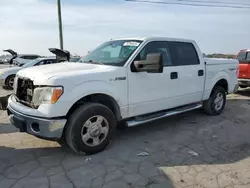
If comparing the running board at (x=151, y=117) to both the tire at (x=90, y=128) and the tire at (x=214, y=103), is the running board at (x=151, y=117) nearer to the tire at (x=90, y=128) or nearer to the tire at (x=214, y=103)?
the tire at (x=90, y=128)

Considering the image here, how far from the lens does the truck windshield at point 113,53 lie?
14.8 feet

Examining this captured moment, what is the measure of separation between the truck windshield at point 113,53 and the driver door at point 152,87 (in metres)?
0.19

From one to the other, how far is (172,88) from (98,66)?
63.8 inches

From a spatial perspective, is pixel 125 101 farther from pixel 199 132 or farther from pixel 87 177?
pixel 199 132

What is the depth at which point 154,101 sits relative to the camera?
4.81 m

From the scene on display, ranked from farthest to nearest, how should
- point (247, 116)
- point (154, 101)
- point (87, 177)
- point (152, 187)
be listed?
point (247, 116) → point (154, 101) → point (87, 177) → point (152, 187)

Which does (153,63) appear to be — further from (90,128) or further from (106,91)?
(90,128)

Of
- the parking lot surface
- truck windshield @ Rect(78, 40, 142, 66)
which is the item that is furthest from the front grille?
truck windshield @ Rect(78, 40, 142, 66)

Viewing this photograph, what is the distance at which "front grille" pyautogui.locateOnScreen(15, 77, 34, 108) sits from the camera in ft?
12.7

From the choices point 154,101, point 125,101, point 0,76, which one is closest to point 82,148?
point 125,101

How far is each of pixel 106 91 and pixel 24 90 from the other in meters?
1.30

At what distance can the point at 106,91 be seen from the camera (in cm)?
404

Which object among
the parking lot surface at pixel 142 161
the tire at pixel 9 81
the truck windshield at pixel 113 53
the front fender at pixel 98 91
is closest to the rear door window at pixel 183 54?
the truck windshield at pixel 113 53

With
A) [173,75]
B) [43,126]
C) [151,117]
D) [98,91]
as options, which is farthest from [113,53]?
[43,126]
